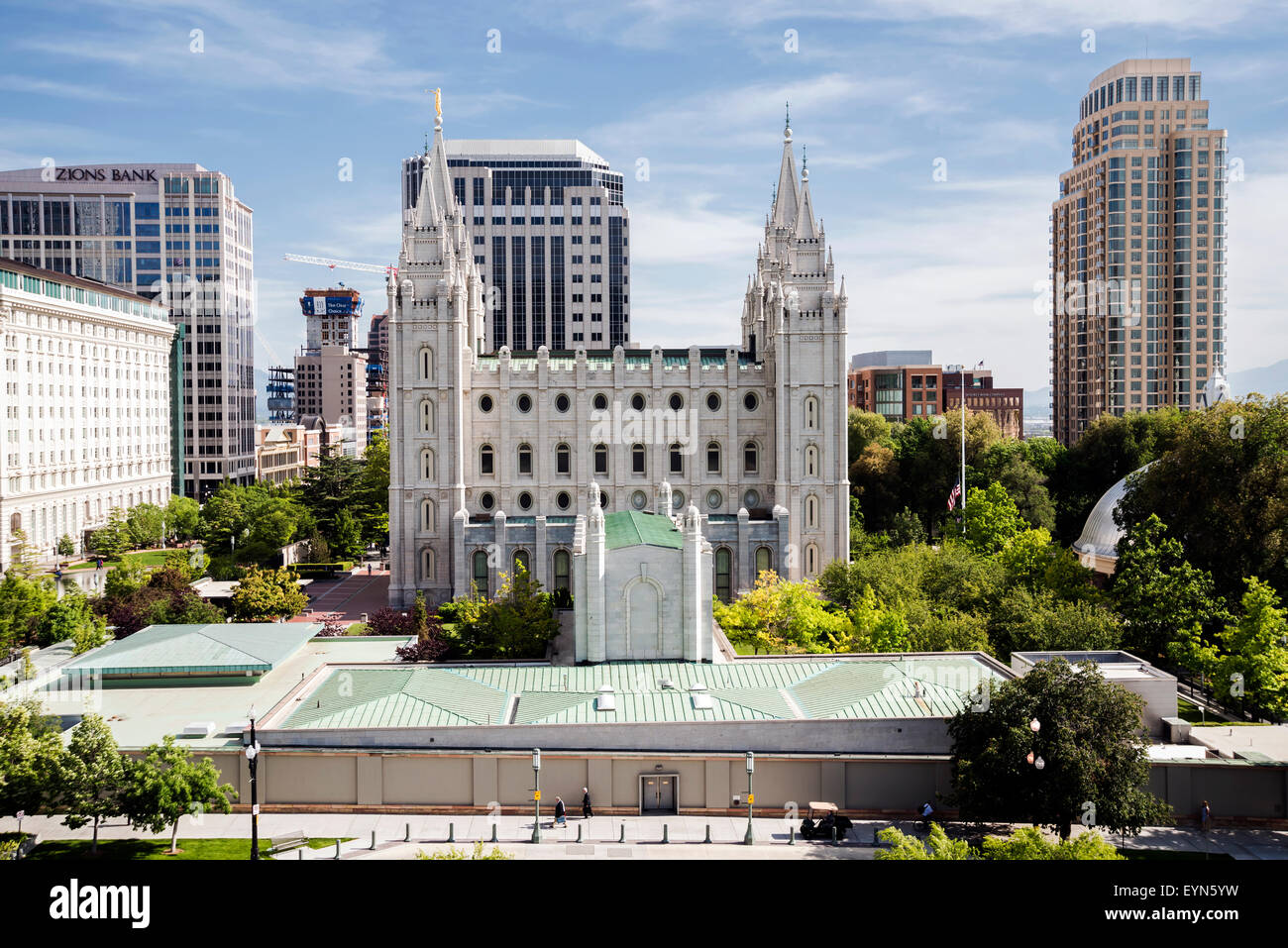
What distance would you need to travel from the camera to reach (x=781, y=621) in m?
52.7

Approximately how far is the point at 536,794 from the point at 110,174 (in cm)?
13037

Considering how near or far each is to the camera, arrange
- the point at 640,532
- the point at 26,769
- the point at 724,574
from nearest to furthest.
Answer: the point at 26,769
the point at 640,532
the point at 724,574

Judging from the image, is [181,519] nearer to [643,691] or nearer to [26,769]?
[643,691]

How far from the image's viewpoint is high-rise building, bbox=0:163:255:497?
134250 mm

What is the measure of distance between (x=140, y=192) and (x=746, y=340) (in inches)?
3598

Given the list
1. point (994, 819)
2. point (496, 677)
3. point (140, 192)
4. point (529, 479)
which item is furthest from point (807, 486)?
point (140, 192)

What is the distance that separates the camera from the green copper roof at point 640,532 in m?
46.7

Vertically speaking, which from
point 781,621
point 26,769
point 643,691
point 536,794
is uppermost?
point 26,769

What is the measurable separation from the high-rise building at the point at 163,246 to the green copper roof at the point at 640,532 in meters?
92.8

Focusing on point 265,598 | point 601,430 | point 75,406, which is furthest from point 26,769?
point 75,406

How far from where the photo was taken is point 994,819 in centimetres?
3244

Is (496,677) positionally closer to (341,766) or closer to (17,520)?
(341,766)

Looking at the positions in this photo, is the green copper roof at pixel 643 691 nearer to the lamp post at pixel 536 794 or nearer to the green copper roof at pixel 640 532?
the lamp post at pixel 536 794

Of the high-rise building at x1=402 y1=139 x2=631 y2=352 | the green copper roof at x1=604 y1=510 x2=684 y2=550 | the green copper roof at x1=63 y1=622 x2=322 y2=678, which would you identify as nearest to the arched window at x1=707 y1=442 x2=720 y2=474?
the green copper roof at x1=604 y1=510 x2=684 y2=550
